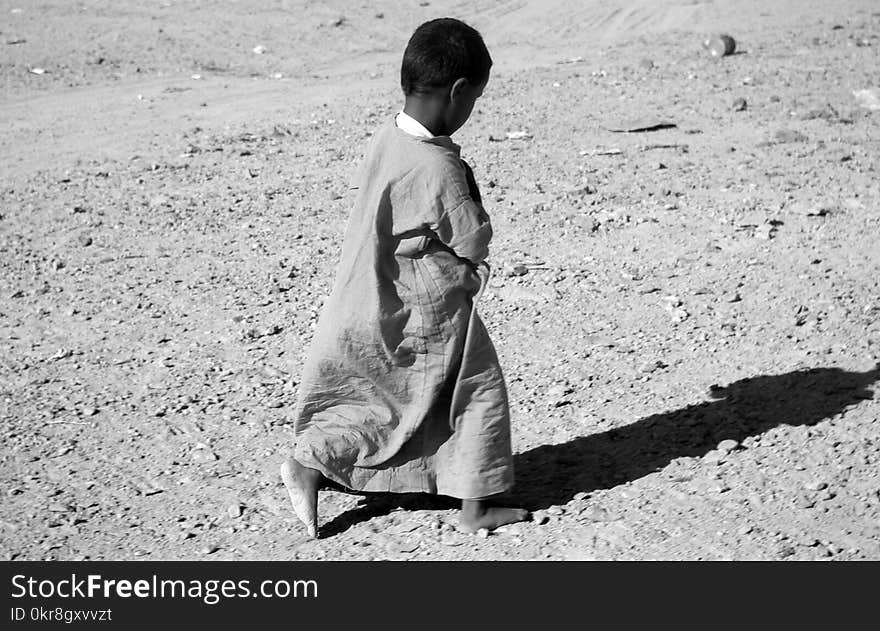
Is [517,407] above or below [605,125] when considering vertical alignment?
below

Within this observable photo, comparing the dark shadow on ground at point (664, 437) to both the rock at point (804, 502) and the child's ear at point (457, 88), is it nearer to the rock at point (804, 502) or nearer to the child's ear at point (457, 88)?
the rock at point (804, 502)

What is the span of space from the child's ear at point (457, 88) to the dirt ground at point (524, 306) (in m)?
1.29

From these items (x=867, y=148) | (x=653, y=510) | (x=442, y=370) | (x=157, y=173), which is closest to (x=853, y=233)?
(x=867, y=148)

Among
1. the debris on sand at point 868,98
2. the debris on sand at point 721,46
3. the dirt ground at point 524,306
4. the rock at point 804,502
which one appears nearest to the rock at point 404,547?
the dirt ground at point 524,306

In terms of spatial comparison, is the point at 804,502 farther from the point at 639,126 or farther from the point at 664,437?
the point at 639,126

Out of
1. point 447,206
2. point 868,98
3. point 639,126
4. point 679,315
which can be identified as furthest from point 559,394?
point 868,98

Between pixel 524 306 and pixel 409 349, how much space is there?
2.02m

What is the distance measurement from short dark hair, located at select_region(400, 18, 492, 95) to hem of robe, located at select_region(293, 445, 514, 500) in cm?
110

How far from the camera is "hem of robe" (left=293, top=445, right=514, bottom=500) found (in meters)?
3.29

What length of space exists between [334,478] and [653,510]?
99 centimetres

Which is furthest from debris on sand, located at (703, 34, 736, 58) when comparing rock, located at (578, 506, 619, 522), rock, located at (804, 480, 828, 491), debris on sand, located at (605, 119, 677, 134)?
rock, located at (578, 506, 619, 522)

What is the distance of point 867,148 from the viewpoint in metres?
7.27

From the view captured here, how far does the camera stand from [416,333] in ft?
10.5

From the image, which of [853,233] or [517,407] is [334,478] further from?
A: [853,233]
